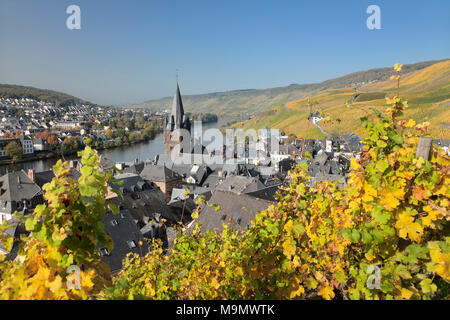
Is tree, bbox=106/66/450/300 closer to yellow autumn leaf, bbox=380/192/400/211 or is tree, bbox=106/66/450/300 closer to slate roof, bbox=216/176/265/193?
yellow autumn leaf, bbox=380/192/400/211

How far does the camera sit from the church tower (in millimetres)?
58375

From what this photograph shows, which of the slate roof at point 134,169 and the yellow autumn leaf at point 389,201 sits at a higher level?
the yellow autumn leaf at point 389,201

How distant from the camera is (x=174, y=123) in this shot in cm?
5875

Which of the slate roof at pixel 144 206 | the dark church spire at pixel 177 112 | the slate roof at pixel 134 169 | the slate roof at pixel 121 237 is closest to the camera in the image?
the slate roof at pixel 121 237

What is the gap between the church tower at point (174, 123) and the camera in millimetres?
58375

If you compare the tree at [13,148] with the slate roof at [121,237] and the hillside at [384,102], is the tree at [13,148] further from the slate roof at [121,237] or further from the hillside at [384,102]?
the hillside at [384,102]

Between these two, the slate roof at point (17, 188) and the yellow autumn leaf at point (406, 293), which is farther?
the slate roof at point (17, 188)

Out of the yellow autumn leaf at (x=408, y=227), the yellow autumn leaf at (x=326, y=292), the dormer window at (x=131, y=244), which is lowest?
the dormer window at (x=131, y=244)

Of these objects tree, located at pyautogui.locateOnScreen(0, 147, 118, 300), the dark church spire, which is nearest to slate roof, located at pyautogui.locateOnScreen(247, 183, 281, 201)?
tree, located at pyautogui.locateOnScreen(0, 147, 118, 300)

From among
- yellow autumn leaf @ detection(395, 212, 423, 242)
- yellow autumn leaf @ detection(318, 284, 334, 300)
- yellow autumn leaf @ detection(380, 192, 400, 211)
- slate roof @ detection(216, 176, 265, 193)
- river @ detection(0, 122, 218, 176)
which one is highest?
yellow autumn leaf @ detection(380, 192, 400, 211)

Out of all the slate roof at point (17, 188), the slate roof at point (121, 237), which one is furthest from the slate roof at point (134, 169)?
the slate roof at point (121, 237)
